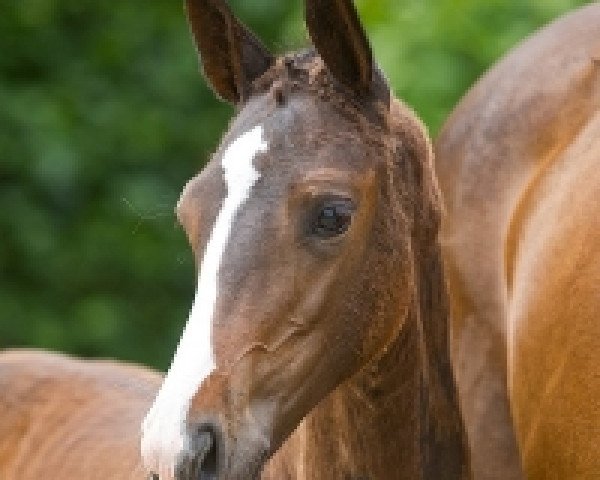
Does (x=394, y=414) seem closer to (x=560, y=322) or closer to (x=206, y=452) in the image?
(x=560, y=322)

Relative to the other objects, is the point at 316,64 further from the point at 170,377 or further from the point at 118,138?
the point at 118,138

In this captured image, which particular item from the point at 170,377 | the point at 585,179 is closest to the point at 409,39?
the point at 585,179

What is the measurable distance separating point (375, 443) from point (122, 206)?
5081 mm

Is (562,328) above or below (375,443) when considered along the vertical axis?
above

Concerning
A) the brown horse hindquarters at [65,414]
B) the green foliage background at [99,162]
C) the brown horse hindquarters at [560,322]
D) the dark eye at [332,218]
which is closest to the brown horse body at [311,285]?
the dark eye at [332,218]

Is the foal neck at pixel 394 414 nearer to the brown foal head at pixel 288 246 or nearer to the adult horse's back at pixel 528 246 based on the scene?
the brown foal head at pixel 288 246

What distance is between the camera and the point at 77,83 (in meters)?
9.41

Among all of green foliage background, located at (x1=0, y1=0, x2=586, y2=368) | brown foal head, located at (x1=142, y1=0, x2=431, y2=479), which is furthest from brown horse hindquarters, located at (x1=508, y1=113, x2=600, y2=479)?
green foliage background, located at (x1=0, y1=0, x2=586, y2=368)

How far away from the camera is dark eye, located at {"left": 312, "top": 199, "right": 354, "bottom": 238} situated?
12.6 ft

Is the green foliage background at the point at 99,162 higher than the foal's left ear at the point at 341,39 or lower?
higher

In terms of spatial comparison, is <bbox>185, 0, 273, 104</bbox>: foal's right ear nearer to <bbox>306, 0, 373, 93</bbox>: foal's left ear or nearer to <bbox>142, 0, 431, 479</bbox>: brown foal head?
<bbox>142, 0, 431, 479</bbox>: brown foal head

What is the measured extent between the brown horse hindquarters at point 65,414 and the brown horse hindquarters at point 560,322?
105 centimetres

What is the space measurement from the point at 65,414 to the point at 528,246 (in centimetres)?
141

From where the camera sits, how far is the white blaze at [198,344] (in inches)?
140
